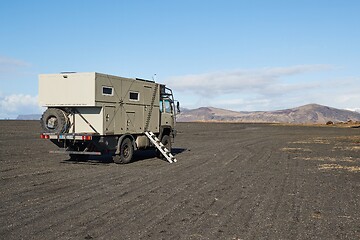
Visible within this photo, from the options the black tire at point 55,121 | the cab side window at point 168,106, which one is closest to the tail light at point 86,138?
the black tire at point 55,121

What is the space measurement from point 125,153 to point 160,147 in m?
1.88

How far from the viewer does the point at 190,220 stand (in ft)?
26.8

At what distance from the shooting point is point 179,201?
9.95 m

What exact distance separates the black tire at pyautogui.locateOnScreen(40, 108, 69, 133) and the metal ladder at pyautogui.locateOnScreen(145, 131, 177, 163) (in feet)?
13.0

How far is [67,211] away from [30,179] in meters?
4.90

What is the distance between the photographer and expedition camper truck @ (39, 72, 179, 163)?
1628 cm

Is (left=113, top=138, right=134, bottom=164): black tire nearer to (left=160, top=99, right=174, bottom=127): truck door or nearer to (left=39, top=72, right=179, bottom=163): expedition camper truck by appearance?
(left=39, top=72, right=179, bottom=163): expedition camper truck

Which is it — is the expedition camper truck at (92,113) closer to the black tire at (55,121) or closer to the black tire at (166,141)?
the black tire at (55,121)

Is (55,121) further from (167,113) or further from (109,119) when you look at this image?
(167,113)

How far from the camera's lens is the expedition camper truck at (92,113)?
1628cm

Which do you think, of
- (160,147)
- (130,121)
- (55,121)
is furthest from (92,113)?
(160,147)

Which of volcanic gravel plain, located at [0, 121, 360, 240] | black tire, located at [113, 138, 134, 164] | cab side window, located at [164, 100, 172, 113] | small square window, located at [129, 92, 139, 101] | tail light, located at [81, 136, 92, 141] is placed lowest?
volcanic gravel plain, located at [0, 121, 360, 240]

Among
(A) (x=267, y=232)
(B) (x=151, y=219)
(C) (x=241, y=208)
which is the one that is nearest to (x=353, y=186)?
(C) (x=241, y=208)

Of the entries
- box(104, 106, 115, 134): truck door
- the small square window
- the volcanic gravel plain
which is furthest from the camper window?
the volcanic gravel plain
